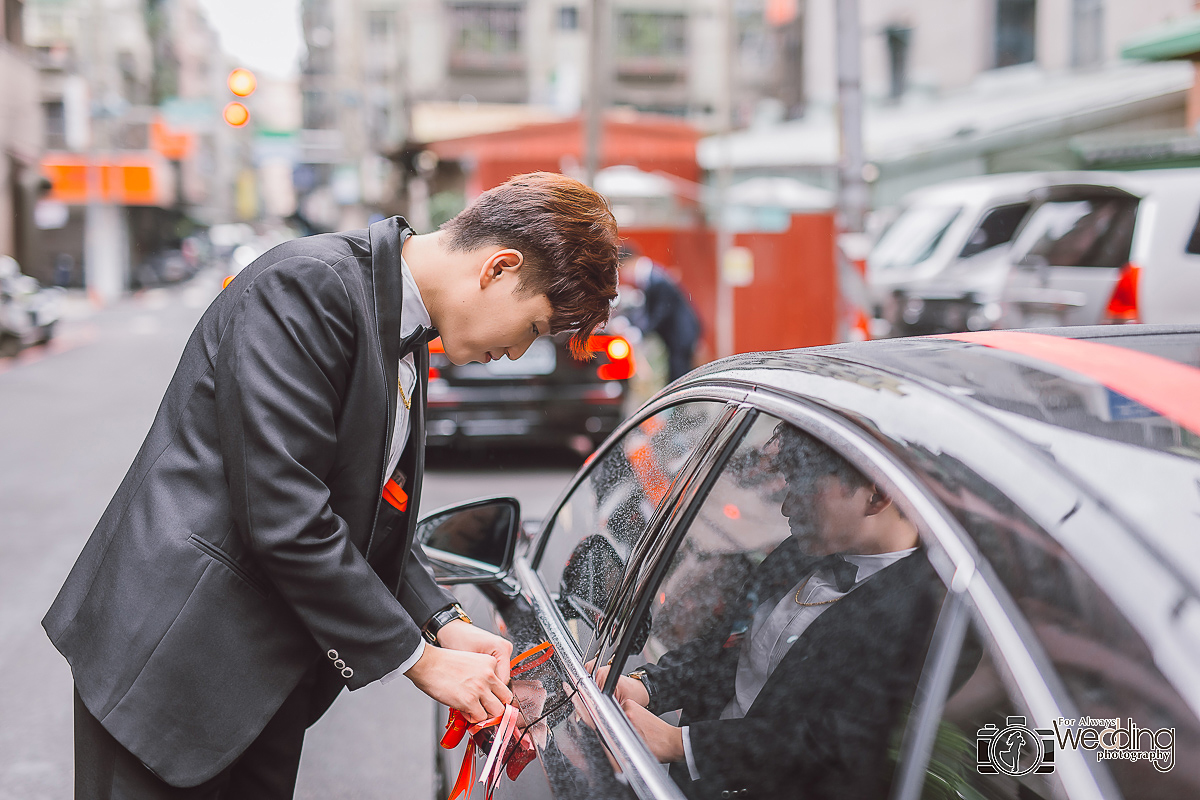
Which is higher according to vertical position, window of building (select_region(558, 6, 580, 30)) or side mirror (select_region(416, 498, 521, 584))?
window of building (select_region(558, 6, 580, 30))

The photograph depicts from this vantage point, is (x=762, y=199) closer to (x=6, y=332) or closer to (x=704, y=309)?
(x=704, y=309)

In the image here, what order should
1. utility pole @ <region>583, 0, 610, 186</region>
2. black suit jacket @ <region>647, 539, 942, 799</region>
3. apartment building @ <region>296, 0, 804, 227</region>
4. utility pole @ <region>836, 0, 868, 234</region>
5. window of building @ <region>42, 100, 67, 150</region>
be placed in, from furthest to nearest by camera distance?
1. window of building @ <region>42, 100, 67, 150</region>
2. apartment building @ <region>296, 0, 804, 227</region>
3. utility pole @ <region>583, 0, 610, 186</region>
4. utility pole @ <region>836, 0, 868, 234</region>
5. black suit jacket @ <region>647, 539, 942, 799</region>

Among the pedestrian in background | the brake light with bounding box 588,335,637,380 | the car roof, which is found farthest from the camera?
the pedestrian in background

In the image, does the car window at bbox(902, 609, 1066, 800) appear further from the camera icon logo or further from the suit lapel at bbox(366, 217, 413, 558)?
the suit lapel at bbox(366, 217, 413, 558)

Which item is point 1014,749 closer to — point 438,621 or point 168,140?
point 438,621

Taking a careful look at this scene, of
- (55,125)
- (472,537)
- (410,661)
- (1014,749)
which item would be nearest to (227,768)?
(410,661)

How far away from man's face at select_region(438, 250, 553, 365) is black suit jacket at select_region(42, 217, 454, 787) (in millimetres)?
130

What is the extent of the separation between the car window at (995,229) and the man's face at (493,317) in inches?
350

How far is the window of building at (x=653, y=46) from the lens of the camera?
40.0 m

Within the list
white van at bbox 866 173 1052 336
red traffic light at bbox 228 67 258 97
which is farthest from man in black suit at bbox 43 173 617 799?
red traffic light at bbox 228 67 258 97

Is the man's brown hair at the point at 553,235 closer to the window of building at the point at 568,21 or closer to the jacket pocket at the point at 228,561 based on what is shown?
the jacket pocket at the point at 228,561

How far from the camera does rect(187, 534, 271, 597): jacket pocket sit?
5.43ft

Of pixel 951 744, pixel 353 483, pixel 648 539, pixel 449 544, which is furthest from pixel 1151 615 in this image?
pixel 449 544

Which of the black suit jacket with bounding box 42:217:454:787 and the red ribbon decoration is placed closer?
the black suit jacket with bounding box 42:217:454:787
